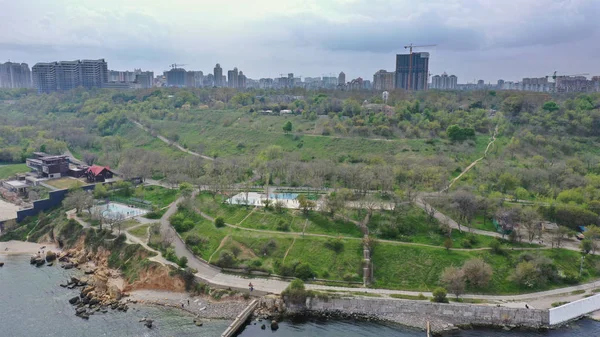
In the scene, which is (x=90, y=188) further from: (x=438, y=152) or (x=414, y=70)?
(x=414, y=70)

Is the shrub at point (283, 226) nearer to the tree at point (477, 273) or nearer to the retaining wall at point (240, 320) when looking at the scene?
the retaining wall at point (240, 320)

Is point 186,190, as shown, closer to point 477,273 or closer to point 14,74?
point 477,273

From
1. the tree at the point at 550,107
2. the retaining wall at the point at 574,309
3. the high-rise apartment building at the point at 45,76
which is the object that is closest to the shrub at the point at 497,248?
the retaining wall at the point at 574,309

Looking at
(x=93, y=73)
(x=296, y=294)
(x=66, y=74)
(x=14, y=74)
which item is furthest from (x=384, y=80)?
(x=14, y=74)

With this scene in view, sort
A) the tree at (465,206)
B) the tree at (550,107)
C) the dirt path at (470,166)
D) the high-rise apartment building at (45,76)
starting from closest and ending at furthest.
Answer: the tree at (465,206) < the dirt path at (470,166) < the tree at (550,107) < the high-rise apartment building at (45,76)

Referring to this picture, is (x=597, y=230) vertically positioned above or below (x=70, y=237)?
above

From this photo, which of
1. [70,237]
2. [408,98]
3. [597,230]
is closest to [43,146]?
[70,237]
